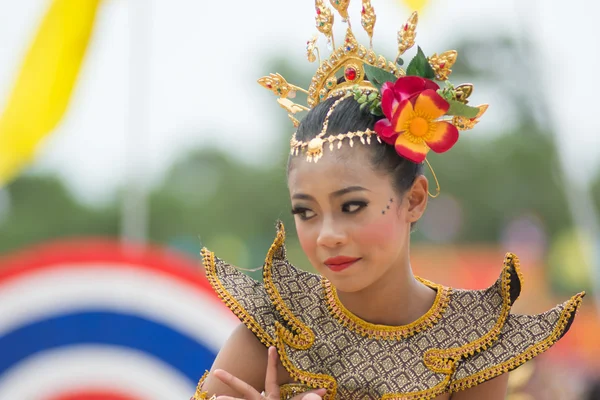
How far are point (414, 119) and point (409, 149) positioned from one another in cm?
9

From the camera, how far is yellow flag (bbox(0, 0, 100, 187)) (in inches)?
176

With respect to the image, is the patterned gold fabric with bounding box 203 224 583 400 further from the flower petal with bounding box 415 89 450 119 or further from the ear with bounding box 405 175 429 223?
the flower petal with bounding box 415 89 450 119

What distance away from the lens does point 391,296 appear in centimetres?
238

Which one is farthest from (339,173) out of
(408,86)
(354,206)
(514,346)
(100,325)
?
(100,325)

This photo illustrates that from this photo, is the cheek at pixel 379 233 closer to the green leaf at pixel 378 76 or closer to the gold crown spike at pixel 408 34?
the green leaf at pixel 378 76

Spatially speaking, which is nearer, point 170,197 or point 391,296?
point 391,296

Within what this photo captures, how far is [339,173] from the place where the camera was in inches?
87.2

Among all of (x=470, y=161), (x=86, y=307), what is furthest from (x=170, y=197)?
(x=86, y=307)

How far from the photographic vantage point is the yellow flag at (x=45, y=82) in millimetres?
4480

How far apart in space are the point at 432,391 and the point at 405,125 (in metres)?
0.70

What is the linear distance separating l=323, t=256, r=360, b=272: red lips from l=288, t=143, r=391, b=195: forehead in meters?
0.17

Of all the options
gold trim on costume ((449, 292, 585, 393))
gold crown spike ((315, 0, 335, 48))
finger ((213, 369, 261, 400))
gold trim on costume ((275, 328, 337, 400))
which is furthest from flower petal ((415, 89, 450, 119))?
finger ((213, 369, 261, 400))

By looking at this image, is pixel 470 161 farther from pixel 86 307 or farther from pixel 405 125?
pixel 405 125

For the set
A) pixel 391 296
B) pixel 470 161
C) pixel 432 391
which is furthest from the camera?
pixel 470 161
